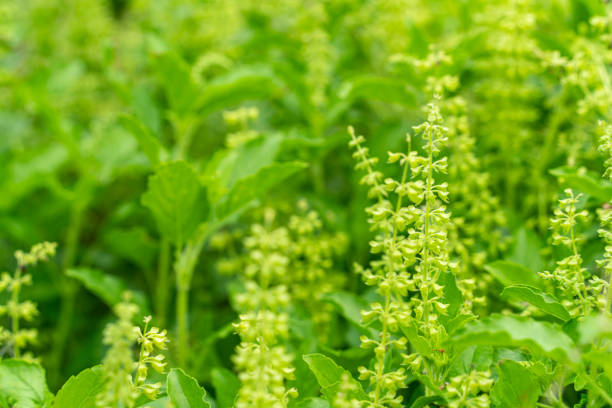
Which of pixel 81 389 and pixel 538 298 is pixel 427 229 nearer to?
pixel 538 298

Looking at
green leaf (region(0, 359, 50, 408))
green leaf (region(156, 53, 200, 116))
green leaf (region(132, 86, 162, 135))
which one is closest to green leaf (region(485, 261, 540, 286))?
green leaf (region(0, 359, 50, 408))

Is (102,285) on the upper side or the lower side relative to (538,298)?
upper

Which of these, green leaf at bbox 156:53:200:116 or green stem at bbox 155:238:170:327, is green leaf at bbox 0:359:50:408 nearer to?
green stem at bbox 155:238:170:327

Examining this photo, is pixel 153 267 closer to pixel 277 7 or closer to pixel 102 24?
pixel 277 7

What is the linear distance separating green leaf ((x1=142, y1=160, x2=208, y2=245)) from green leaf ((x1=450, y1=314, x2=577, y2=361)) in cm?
83

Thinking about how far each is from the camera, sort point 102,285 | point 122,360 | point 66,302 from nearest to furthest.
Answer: point 122,360 → point 102,285 → point 66,302

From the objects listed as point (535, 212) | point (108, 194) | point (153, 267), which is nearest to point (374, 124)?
point (535, 212)

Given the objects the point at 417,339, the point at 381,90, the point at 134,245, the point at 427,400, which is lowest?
the point at 427,400

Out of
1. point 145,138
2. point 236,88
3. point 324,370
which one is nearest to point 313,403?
point 324,370

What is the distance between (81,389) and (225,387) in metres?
0.35

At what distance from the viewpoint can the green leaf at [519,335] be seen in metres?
0.96

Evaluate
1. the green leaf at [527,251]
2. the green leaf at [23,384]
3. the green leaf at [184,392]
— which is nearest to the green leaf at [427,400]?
the green leaf at [184,392]

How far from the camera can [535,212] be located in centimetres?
204

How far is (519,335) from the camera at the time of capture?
98 cm
